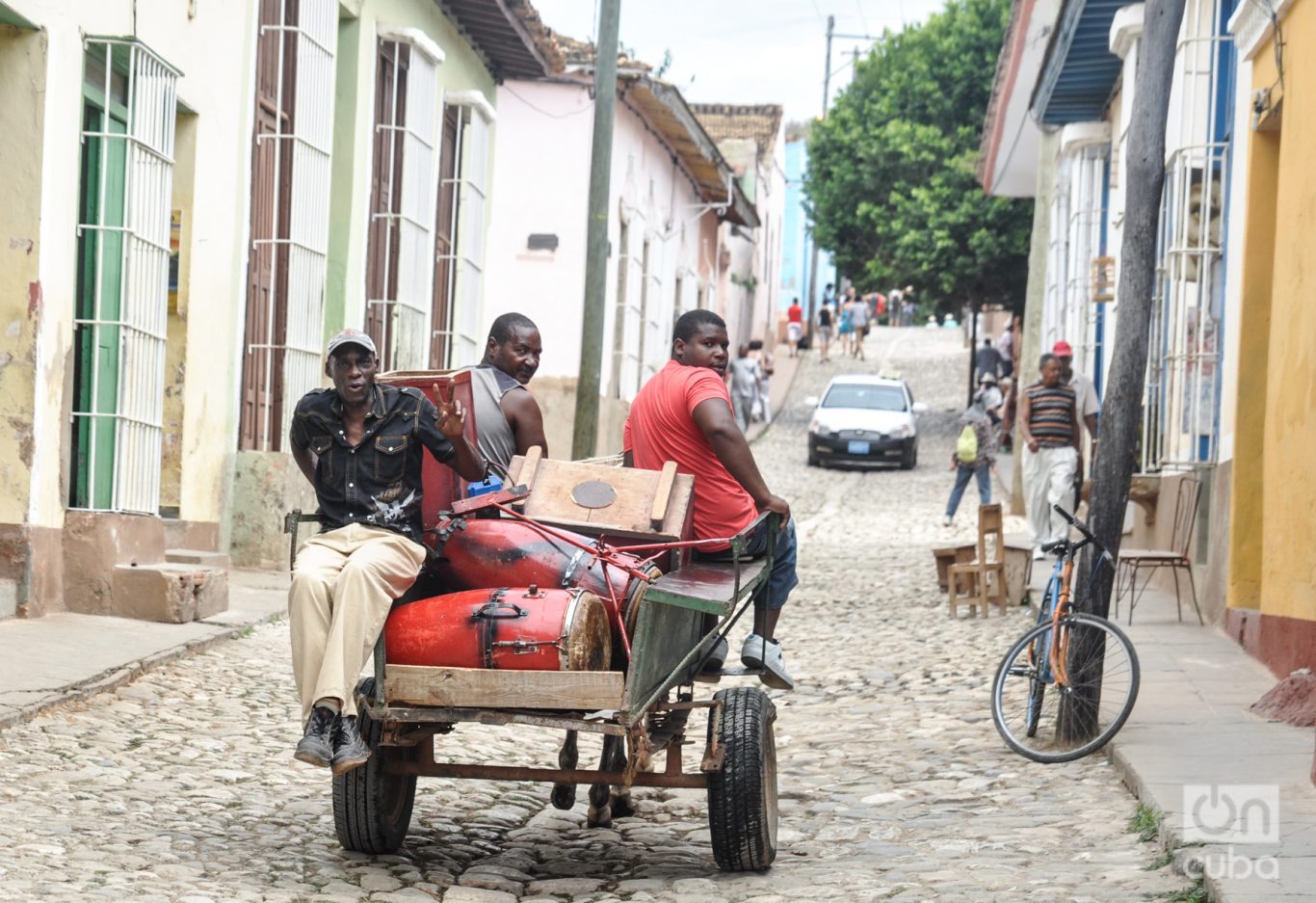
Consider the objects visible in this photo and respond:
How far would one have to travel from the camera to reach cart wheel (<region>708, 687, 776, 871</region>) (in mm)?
5598

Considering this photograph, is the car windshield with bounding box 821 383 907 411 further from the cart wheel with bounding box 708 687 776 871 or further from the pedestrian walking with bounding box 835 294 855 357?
the cart wheel with bounding box 708 687 776 871

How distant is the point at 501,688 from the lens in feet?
16.9

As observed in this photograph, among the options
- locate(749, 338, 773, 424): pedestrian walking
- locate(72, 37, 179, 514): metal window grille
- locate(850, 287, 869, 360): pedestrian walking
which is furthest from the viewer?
locate(850, 287, 869, 360): pedestrian walking

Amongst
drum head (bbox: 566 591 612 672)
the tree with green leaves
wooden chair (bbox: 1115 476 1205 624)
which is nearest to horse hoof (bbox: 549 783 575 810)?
drum head (bbox: 566 591 612 672)

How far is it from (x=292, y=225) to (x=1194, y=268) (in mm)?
6051

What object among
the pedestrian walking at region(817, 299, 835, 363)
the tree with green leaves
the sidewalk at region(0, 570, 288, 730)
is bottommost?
the sidewalk at region(0, 570, 288, 730)

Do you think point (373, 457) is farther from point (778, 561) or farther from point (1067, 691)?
Result: point (1067, 691)

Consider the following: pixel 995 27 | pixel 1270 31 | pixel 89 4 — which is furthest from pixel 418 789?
pixel 995 27

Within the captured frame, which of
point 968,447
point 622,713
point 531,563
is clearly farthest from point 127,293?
point 968,447

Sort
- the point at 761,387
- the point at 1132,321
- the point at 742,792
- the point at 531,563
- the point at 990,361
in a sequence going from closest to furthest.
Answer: the point at 531,563 → the point at 742,792 → the point at 1132,321 → the point at 990,361 → the point at 761,387

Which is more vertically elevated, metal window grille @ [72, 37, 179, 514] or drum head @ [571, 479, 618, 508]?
metal window grille @ [72, 37, 179, 514]

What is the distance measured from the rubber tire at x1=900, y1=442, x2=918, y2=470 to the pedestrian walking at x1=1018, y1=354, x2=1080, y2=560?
13646 millimetres

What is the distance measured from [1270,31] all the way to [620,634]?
19.7 feet

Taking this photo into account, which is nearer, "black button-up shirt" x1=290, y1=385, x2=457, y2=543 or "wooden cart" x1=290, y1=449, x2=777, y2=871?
"wooden cart" x1=290, y1=449, x2=777, y2=871
